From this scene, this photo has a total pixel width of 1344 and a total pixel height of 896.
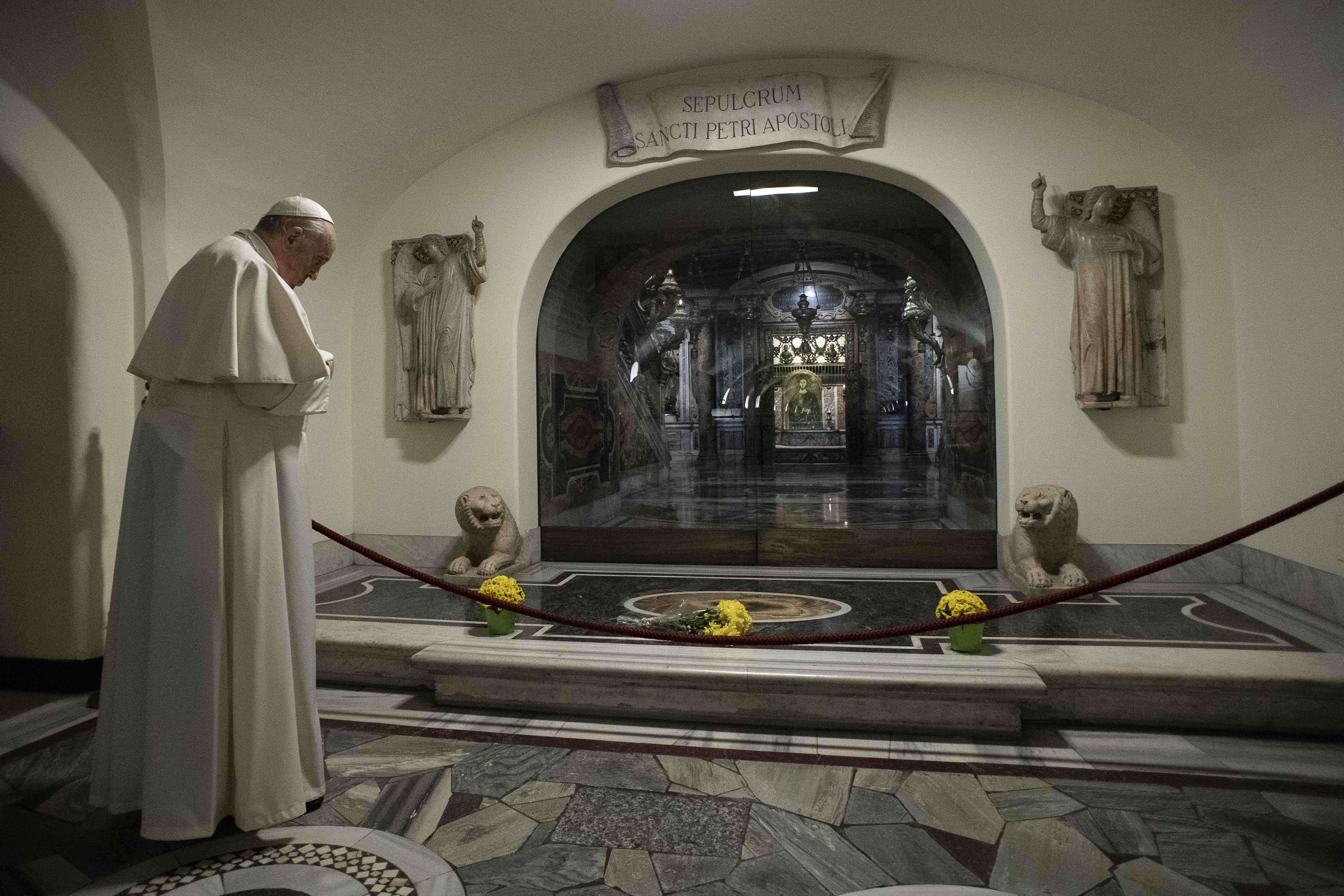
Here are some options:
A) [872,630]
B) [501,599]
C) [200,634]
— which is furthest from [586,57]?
[200,634]

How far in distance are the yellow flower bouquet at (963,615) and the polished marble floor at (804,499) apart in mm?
2563

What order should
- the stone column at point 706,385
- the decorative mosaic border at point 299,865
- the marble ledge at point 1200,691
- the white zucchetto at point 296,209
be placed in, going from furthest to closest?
the stone column at point 706,385 < the marble ledge at point 1200,691 < the white zucchetto at point 296,209 < the decorative mosaic border at point 299,865

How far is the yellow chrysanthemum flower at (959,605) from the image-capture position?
3500 millimetres

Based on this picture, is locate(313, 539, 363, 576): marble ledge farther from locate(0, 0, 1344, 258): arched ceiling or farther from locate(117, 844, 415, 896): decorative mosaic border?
locate(117, 844, 415, 896): decorative mosaic border

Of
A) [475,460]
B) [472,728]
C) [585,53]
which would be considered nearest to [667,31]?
[585,53]

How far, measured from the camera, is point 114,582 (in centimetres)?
234

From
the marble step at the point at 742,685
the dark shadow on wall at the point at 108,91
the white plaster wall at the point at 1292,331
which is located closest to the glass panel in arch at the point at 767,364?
the white plaster wall at the point at 1292,331

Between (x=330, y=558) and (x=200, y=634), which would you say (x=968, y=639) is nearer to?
(x=200, y=634)

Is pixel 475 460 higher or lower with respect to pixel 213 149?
lower

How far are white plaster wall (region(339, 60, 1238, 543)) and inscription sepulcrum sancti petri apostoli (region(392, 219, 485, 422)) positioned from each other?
0.54 feet

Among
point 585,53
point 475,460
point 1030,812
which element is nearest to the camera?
point 1030,812

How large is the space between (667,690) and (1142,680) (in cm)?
210

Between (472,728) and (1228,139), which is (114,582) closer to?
(472,728)

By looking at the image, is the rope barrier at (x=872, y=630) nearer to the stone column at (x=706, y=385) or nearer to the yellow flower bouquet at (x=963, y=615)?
the yellow flower bouquet at (x=963, y=615)
